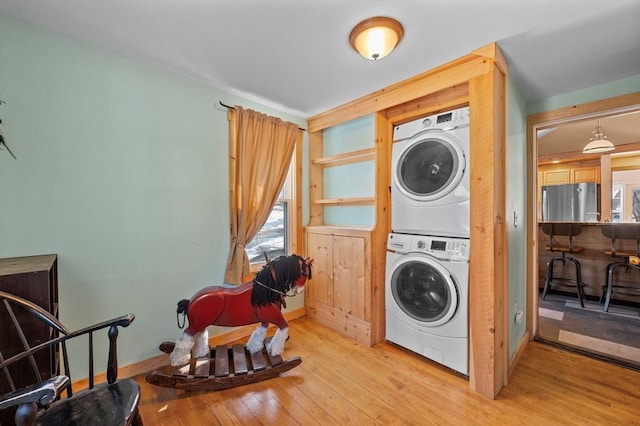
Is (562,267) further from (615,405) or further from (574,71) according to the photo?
(574,71)

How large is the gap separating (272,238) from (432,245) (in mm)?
1706

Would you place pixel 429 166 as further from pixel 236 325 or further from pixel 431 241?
pixel 236 325

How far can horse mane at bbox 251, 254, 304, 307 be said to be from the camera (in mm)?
2035

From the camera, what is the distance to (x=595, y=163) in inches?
191

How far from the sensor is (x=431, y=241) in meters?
2.07

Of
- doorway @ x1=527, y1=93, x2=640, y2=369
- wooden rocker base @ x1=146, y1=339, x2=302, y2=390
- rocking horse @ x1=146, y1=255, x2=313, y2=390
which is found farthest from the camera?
doorway @ x1=527, y1=93, x2=640, y2=369

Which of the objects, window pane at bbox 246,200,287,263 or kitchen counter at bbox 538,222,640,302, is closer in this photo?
window pane at bbox 246,200,287,263

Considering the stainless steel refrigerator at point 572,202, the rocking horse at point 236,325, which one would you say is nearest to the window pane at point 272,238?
the rocking horse at point 236,325

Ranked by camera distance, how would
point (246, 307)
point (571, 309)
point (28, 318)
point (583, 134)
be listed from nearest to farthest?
point (28, 318) → point (246, 307) → point (571, 309) → point (583, 134)

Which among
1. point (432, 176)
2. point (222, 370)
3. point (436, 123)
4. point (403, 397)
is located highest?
point (436, 123)

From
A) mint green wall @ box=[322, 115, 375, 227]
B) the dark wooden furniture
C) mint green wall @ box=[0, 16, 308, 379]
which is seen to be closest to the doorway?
mint green wall @ box=[322, 115, 375, 227]

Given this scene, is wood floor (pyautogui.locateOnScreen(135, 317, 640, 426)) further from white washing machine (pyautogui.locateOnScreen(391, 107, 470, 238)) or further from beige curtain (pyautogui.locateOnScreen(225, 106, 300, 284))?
white washing machine (pyautogui.locateOnScreen(391, 107, 470, 238))

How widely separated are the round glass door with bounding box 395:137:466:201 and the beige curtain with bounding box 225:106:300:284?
1.24m

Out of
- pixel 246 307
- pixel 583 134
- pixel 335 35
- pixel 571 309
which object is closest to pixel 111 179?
pixel 246 307
